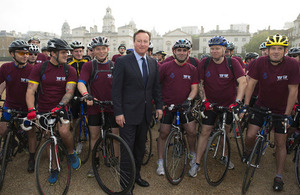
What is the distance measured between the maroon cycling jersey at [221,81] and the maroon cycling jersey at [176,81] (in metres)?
0.30

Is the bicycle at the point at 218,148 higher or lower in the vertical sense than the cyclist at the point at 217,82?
lower

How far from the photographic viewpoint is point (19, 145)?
470 centimetres

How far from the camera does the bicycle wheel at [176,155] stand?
3913mm

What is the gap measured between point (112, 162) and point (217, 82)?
277 centimetres

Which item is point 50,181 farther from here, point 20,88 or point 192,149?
point 192,149

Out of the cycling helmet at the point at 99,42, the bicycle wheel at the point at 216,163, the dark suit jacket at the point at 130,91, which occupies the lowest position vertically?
the bicycle wheel at the point at 216,163

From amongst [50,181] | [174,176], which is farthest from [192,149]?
[50,181]

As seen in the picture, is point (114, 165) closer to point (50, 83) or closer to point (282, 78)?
point (50, 83)

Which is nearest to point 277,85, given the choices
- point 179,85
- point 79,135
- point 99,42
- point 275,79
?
point 275,79

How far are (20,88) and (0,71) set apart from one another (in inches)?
21.5

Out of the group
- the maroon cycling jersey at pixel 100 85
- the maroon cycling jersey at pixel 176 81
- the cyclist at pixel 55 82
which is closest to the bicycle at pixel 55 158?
the cyclist at pixel 55 82

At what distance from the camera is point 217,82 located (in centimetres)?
420

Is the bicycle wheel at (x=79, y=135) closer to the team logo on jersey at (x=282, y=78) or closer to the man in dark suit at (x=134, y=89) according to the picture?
the man in dark suit at (x=134, y=89)

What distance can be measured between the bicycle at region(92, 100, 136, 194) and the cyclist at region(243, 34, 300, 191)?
8.66ft
